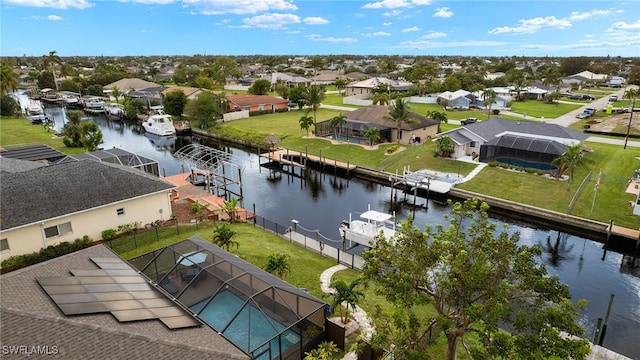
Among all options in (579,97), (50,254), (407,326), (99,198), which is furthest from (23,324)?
(579,97)

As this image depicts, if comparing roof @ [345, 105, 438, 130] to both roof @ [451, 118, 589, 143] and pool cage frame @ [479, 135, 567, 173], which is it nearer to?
roof @ [451, 118, 589, 143]

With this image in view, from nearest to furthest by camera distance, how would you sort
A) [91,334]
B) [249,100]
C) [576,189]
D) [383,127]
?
1. [91,334]
2. [576,189]
3. [383,127]
4. [249,100]

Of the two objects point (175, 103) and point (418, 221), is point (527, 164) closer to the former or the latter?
point (418, 221)

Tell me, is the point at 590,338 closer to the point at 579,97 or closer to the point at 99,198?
the point at 99,198

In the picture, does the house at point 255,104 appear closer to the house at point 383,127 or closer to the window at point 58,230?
the house at point 383,127

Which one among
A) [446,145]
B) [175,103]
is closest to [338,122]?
[446,145]

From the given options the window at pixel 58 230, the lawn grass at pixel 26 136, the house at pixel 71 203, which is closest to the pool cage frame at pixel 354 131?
the house at pixel 71 203
